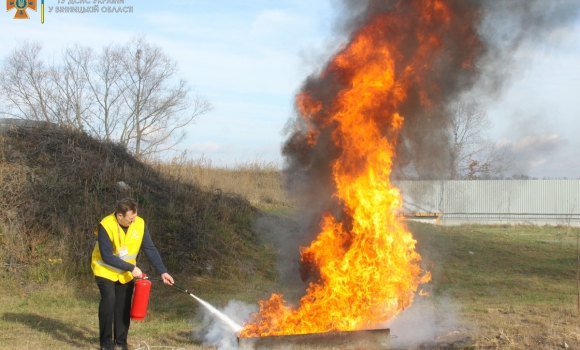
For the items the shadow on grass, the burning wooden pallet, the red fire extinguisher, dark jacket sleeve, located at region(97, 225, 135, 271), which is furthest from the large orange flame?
the shadow on grass

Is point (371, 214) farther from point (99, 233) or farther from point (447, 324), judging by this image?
point (99, 233)

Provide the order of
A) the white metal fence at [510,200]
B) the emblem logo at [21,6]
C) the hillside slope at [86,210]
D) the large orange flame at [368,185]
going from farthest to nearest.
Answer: the white metal fence at [510,200], the emblem logo at [21,6], the hillside slope at [86,210], the large orange flame at [368,185]

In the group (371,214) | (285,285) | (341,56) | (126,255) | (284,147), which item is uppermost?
(341,56)

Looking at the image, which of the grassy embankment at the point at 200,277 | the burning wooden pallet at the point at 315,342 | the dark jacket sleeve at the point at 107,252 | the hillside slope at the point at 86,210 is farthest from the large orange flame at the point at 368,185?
the hillside slope at the point at 86,210

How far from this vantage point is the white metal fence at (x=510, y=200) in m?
33.3

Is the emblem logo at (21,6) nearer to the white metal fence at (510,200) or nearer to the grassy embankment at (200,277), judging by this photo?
the grassy embankment at (200,277)

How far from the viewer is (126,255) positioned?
251 inches

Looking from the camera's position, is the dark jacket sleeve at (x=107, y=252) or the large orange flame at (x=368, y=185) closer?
the dark jacket sleeve at (x=107, y=252)

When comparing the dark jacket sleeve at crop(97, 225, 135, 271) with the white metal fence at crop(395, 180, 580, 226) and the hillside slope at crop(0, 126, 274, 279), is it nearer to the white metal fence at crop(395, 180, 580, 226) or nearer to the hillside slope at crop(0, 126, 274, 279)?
the hillside slope at crop(0, 126, 274, 279)

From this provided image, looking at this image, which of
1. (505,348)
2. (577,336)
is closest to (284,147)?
(505,348)

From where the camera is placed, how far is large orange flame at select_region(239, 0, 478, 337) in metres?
7.29

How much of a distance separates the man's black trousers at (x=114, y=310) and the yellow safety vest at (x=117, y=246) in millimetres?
85

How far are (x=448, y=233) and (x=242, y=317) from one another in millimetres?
14816

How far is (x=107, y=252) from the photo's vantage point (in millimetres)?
6191
